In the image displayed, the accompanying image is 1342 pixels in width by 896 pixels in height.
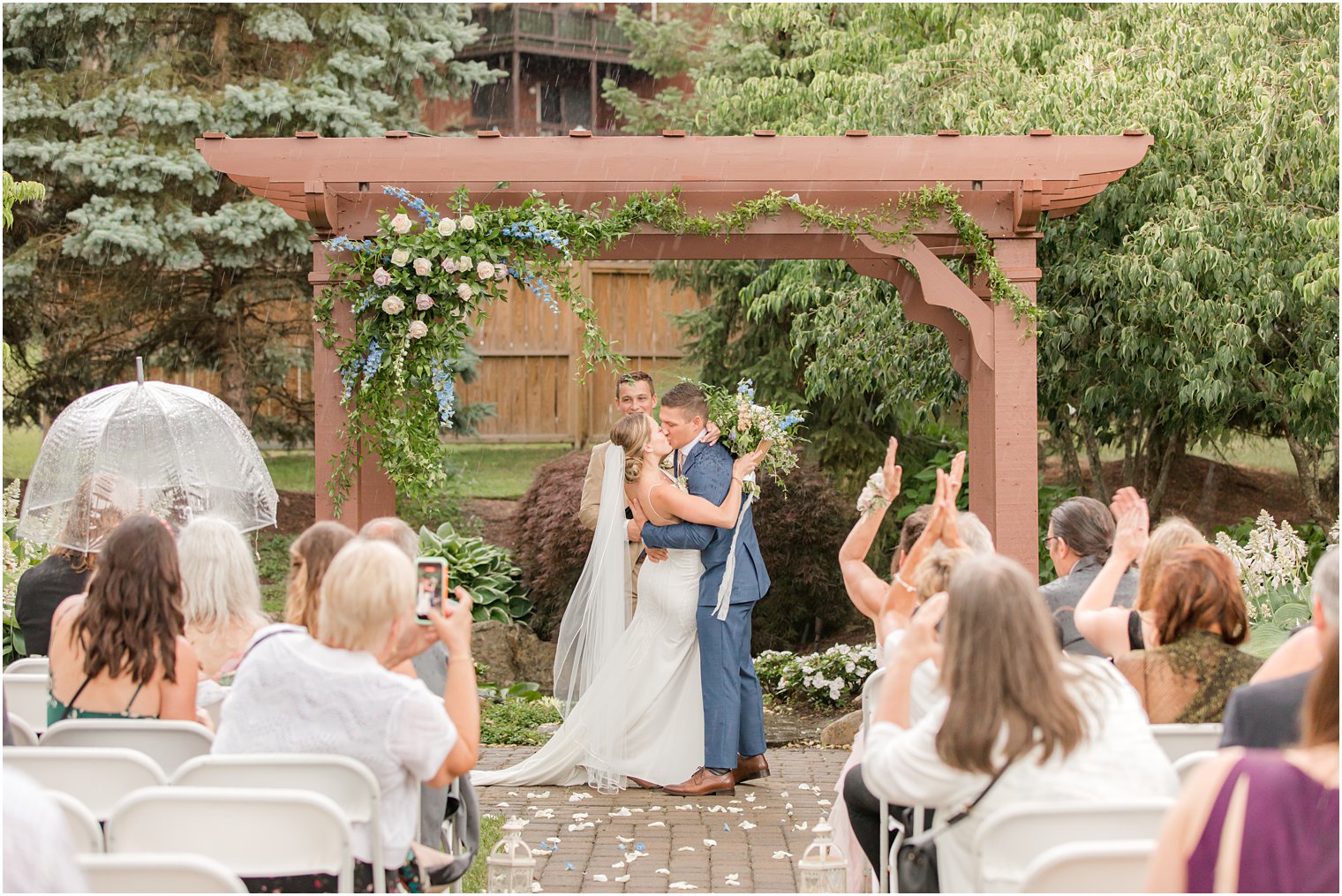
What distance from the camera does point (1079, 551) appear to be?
14.5 feet

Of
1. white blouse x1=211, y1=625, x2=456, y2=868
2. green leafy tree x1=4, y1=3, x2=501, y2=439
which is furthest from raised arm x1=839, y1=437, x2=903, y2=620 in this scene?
green leafy tree x1=4, y1=3, x2=501, y2=439

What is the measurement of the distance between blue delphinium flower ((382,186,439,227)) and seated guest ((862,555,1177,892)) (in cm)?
395

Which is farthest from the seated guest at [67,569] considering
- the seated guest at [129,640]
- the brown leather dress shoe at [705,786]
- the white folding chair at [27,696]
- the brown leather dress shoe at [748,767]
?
the brown leather dress shoe at [748,767]

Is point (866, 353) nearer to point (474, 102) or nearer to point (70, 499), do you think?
point (70, 499)

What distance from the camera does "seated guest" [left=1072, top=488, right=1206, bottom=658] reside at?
383cm

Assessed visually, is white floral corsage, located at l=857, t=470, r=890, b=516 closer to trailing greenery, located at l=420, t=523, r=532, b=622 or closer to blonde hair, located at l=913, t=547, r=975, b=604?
blonde hair, located at l=913, t=547, r=975, b=604

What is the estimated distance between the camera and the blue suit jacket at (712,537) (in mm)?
5840

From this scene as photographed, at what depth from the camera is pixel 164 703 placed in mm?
3627

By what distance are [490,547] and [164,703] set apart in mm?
6733

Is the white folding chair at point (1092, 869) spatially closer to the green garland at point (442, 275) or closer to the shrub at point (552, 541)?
the green garland at point (442, 275)

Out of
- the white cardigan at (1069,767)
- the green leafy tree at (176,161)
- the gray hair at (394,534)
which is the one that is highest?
the green leafy tree at (176,161)

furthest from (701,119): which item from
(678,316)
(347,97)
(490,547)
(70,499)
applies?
(70,499)

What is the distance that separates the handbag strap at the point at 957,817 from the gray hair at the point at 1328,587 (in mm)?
756

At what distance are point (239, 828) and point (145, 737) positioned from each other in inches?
28.1
